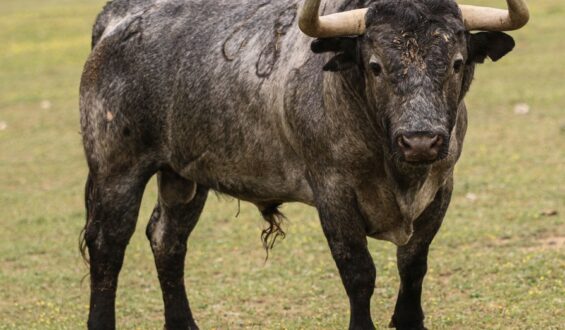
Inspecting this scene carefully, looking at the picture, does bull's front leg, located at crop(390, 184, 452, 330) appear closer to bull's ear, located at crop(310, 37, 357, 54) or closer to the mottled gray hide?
the mottled gray hide

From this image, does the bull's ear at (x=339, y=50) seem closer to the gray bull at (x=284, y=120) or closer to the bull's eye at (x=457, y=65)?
the gray bull at (x=284, y=120)

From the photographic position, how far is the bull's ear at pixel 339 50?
22.5 ft

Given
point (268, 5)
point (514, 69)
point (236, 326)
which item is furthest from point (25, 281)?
point (514, 69)

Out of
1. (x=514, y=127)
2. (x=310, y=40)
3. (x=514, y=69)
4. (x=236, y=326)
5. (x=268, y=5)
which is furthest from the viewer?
(x=514, y=69)

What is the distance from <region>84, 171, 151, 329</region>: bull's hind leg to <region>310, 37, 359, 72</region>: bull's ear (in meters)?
2.31

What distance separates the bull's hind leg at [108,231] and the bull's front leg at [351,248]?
198 cm

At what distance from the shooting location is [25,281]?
11.5m

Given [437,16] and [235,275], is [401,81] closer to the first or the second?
[437,16]

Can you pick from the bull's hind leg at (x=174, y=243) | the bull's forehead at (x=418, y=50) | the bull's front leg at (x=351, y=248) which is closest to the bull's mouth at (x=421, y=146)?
the bull's forehead at (x=418, y=50)

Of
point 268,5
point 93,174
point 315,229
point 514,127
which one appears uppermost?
point 268,5

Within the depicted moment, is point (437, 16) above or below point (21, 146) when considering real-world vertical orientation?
above

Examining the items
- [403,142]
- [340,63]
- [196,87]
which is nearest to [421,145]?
[403,142]

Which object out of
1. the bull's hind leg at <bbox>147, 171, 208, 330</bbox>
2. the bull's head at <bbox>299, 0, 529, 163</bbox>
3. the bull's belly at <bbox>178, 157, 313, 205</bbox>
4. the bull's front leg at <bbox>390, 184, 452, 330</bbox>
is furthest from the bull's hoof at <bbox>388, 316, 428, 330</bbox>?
the bull's head at <bbox>299, 0, 529, 163</bbox>

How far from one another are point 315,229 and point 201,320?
3550 millimetres
